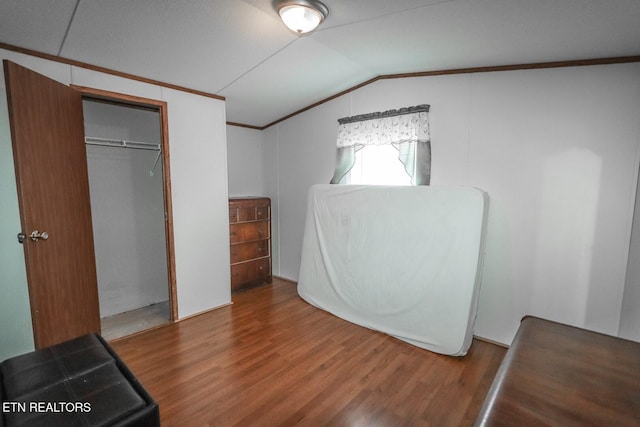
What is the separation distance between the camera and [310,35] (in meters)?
2.12

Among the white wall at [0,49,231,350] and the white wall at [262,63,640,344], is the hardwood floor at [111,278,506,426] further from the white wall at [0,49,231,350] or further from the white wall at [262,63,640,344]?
the white wall at [262,63,640,344]

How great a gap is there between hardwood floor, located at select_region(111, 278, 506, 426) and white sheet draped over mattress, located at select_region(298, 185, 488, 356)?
20 centimetres

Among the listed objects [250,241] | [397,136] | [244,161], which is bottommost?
[250,241]

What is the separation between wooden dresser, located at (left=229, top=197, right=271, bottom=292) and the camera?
3625 millimetres

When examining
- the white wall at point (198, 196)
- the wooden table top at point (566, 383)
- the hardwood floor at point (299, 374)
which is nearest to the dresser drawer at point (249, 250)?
the white wall at point (198, 196)

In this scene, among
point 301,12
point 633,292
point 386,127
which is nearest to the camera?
point 301,12

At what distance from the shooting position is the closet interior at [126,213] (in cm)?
287

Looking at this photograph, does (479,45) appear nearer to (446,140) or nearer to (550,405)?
(446,140)

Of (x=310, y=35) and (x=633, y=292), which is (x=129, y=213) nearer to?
(x=310, y=35)

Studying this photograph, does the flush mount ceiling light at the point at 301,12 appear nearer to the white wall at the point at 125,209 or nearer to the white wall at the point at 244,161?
the white wall at the point at 125,209

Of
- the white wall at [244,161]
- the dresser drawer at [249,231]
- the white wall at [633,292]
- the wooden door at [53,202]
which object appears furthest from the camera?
the white wall at [244,161]

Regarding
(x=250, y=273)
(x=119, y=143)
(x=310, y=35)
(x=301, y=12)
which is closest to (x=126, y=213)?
(x=119, y=143)

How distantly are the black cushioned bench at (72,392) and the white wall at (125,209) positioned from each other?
5.53 feet

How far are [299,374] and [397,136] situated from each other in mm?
2226
